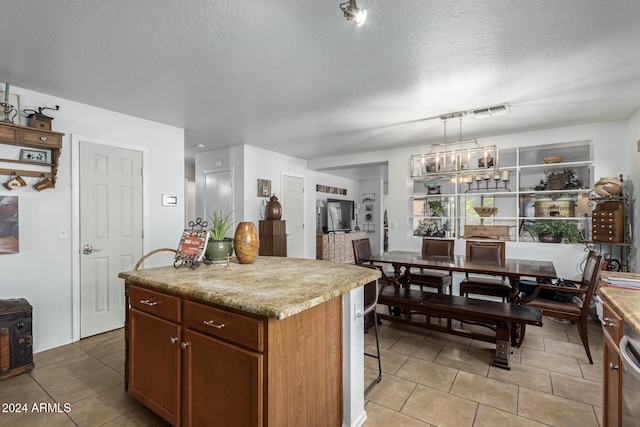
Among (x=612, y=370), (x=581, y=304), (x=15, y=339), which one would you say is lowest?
(x=15, y=339)

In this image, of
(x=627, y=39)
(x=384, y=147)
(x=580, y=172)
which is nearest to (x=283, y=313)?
(x=627, y=39)

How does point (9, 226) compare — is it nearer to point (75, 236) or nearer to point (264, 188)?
point (75, 236)

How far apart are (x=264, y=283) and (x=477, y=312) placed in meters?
2.04

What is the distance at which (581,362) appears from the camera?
2.72 m

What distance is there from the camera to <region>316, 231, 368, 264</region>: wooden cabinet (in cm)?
739

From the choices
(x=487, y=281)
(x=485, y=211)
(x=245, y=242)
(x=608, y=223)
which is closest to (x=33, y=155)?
(x=245, y=242)

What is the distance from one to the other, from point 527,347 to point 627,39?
8.69 ft

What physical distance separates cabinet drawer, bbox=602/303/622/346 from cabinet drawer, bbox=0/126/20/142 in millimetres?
4246

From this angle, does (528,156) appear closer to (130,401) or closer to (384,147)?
(384,147)

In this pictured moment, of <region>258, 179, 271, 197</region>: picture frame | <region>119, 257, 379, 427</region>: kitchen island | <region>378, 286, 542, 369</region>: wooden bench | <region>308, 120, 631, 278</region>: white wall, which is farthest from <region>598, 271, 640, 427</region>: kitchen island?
<region>258, 179, 271, 197</region>: picture frame

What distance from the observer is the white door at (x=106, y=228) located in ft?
10.8

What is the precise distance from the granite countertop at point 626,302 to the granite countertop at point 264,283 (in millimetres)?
1085

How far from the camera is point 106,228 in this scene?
3443 millimetres

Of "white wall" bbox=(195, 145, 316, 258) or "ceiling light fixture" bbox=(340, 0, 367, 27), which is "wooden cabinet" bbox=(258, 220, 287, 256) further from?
"ceiling light fixture" bbox=(340, 0, 367, 27)
